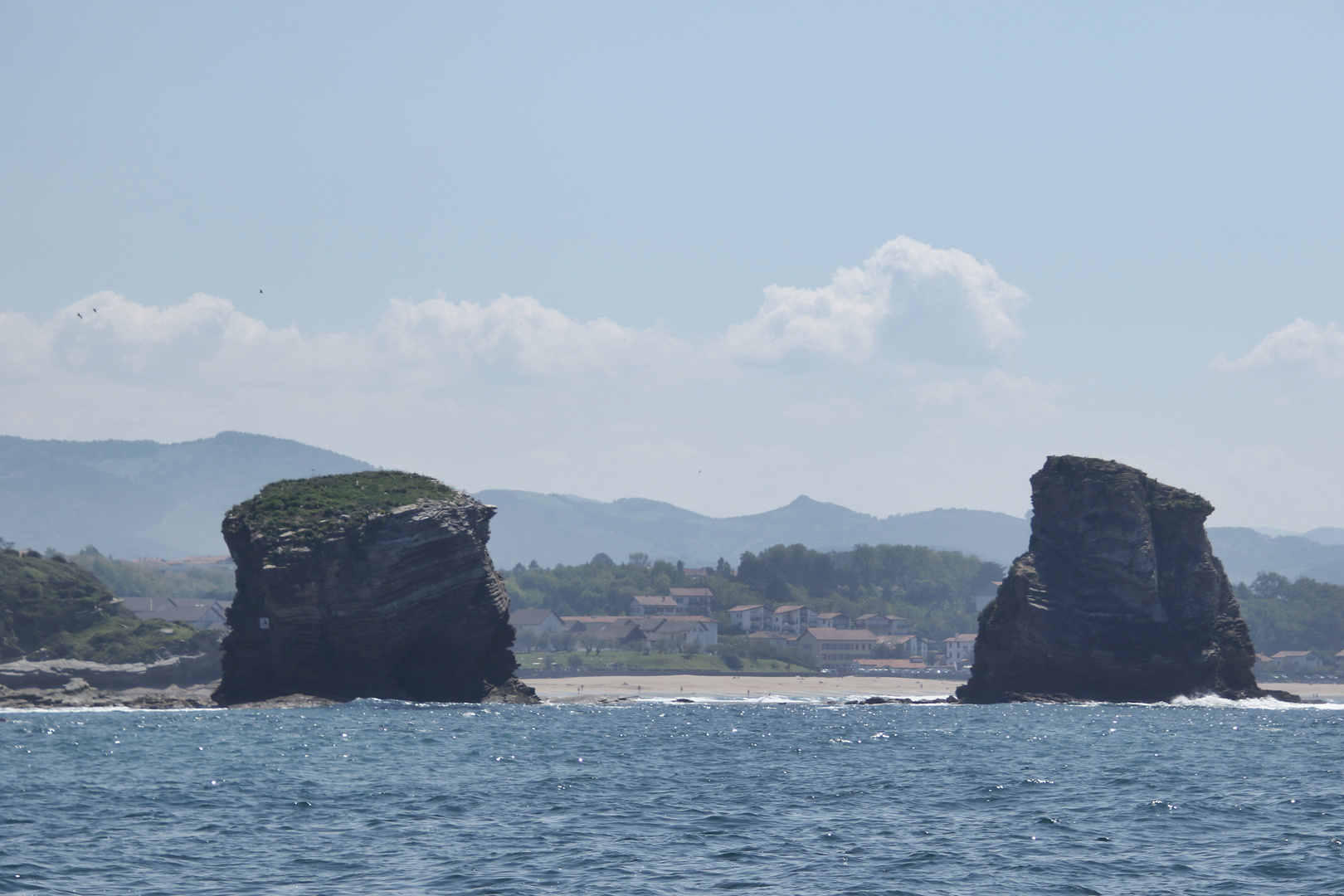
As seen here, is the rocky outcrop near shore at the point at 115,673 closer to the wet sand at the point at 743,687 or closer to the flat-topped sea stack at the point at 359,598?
the flat-topped sea stack at the point at 359,598

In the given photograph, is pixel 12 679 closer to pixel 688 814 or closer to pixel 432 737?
pixel 432 737

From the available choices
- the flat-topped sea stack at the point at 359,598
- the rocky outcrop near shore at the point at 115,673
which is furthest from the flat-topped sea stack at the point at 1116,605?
the rocky outcrop near shore at the point at 115,673

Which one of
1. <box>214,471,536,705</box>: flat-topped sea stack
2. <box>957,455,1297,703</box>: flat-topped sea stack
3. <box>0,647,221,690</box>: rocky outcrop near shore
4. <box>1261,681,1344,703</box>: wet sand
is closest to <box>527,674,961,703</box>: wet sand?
<box>957,455,1297,703</box>: flat-topped sea stack

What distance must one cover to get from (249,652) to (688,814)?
51296 millimetres

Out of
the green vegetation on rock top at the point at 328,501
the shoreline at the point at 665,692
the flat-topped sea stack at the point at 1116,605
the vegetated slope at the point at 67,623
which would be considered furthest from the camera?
the vegetated slope at the point at 67,623

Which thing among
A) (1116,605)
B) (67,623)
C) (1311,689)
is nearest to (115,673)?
(67,623)

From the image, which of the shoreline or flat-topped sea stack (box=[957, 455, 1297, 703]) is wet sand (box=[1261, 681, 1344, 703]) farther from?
flat-topped sea stack (box=[957, 455, 1297, 703])

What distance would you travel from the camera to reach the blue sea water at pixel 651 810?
2686 centimetres

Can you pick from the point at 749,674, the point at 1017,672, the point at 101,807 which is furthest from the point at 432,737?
the point at 749,674

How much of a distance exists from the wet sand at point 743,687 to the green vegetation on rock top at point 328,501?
39898mm

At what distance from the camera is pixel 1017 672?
93938 millimetres

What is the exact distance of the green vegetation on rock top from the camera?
7731cm

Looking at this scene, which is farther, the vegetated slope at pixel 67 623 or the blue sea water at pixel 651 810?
the vegetated slope at pixel 67 623

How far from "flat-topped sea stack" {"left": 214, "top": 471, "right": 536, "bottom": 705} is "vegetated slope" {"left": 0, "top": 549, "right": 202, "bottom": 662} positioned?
3106 cm
